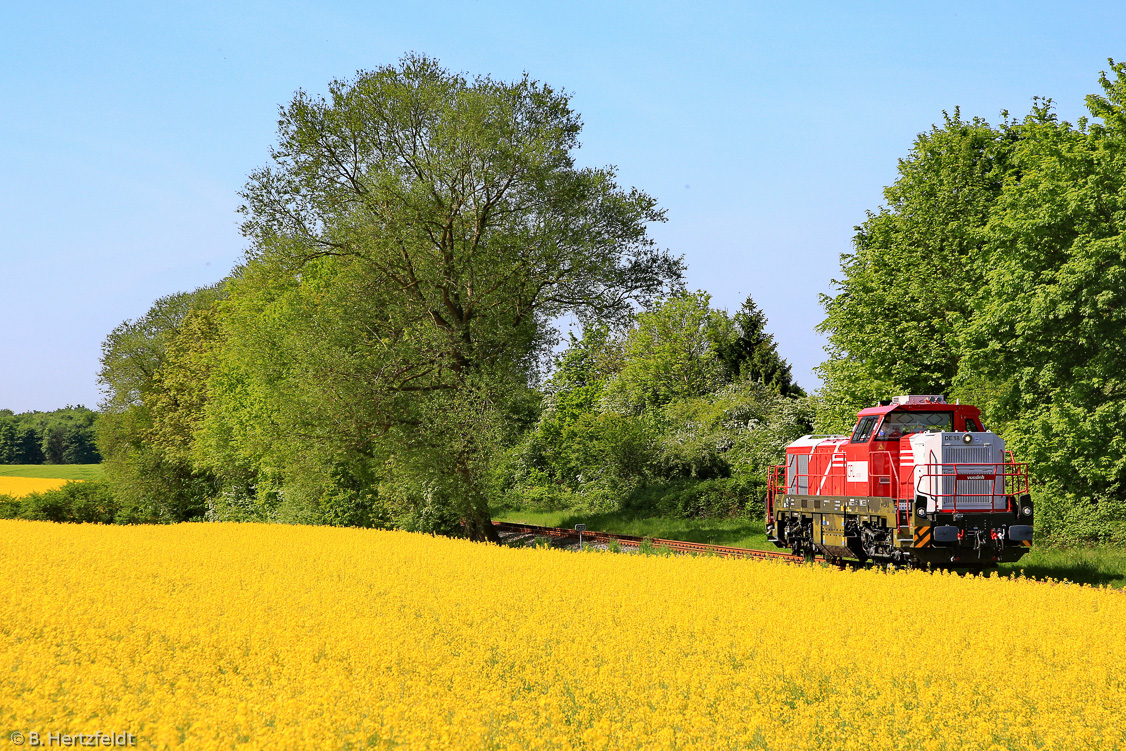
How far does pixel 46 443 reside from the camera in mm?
121062

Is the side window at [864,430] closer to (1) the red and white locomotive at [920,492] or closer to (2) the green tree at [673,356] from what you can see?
(1) the red and white locomotive at [920,492]

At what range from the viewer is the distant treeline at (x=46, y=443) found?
119 meters

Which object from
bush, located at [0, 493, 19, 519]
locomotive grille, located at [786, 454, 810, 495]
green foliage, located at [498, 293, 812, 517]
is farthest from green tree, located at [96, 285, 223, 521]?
locomotive grille, located at [786, 454, 810, 495]

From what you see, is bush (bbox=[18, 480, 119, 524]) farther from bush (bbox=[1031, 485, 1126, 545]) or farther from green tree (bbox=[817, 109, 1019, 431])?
bush (bbox=[1031, 485, 1126, 545])

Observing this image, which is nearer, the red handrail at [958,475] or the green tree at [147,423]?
the red handrail at [958,475]

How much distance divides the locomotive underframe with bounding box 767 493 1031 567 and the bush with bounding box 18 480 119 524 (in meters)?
41.6

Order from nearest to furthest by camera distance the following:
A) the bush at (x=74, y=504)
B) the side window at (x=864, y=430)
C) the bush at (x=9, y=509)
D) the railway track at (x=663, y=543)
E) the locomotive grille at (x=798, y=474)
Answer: the side window at (x=864, y=430) → the railway track at (x=663, y=543) → the locomotive grille at (x=798, y=474) → the bush at (x=74, y=504) → the bush at (x=9, y=509)

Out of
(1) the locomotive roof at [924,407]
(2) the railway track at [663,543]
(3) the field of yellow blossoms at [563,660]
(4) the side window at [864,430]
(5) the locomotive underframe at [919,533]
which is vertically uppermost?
(1) the locomotive roof at [924,407]

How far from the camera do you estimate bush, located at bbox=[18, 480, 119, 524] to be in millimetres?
44938

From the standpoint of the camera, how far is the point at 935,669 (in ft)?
28.7

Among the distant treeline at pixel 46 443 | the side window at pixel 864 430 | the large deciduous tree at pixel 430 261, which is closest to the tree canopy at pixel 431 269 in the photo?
the large deciduous tree at pixel 430 261

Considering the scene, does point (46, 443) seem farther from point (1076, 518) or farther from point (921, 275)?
point (1076, 518)

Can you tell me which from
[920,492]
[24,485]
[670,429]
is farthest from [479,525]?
[24,485]

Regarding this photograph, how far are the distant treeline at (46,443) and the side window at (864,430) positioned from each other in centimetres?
12190
